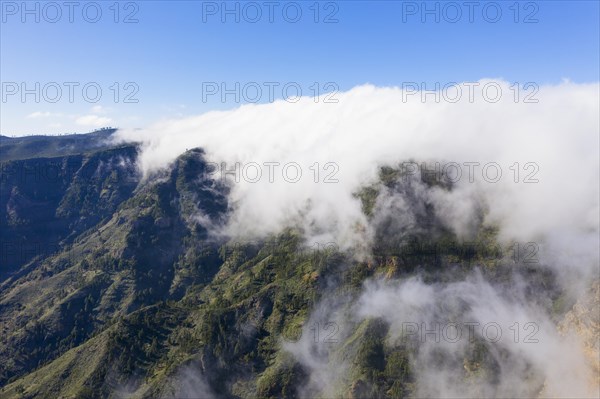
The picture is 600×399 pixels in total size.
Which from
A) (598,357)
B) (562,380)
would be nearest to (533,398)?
(562,380)

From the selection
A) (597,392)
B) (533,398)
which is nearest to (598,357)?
(597,392)

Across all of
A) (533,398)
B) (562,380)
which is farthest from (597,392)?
(533,398)

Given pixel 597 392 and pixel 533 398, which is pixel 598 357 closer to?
pixel 597 392

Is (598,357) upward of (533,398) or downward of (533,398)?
upward

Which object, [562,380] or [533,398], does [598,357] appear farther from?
[533,398]
